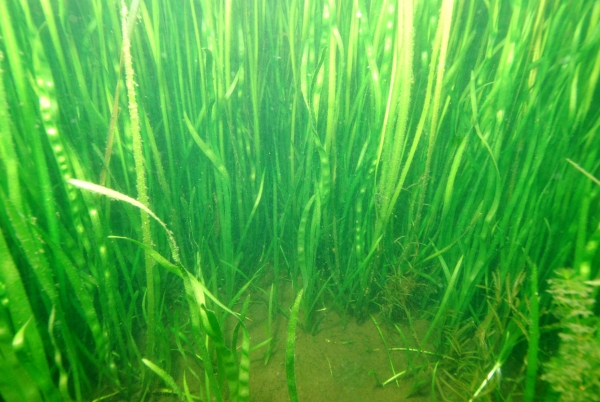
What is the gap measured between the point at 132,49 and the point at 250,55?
687 millimetres

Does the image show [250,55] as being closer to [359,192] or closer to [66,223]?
[359,192]

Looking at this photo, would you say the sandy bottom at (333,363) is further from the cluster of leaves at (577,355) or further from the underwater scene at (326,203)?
the cluster of leaves at (577,355)

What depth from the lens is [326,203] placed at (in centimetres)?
173

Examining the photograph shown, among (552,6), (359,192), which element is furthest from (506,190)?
(552,6)

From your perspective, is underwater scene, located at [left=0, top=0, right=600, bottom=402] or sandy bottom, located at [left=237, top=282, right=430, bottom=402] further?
sandy bottom, located at [left=237, top=282, right=430, bottom=402]

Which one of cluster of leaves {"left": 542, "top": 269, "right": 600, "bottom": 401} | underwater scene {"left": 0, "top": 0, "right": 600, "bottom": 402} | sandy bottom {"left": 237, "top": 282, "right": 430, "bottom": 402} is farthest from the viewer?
sandy bottom {"left": 237, "top": 282, "right": 430, "bottom": 402}

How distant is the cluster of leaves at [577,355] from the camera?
1.02 m

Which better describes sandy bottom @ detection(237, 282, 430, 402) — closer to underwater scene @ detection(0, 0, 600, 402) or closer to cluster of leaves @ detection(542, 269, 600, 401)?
underwater scene @ detection(0, 0, 600, 402)

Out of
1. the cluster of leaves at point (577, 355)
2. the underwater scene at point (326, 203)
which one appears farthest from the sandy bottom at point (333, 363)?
the cluster of leaves at point (577, 355)

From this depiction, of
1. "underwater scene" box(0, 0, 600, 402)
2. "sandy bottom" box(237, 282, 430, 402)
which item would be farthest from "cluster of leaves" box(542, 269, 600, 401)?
"sandy bottom" box(237, 282, 430, 402)

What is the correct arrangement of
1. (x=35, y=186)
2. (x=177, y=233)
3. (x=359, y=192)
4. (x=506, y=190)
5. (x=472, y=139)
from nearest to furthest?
(x=35, y=186)
(x=472, y=139)
(x=506, y=190)
(x=359, y=192)
(x=177, y=233)

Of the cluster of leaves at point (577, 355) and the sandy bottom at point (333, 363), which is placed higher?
the cluster of leaves at point (577, 355)

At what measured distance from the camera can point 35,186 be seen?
125 cm

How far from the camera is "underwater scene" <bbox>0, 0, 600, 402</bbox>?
1161 millimetres
